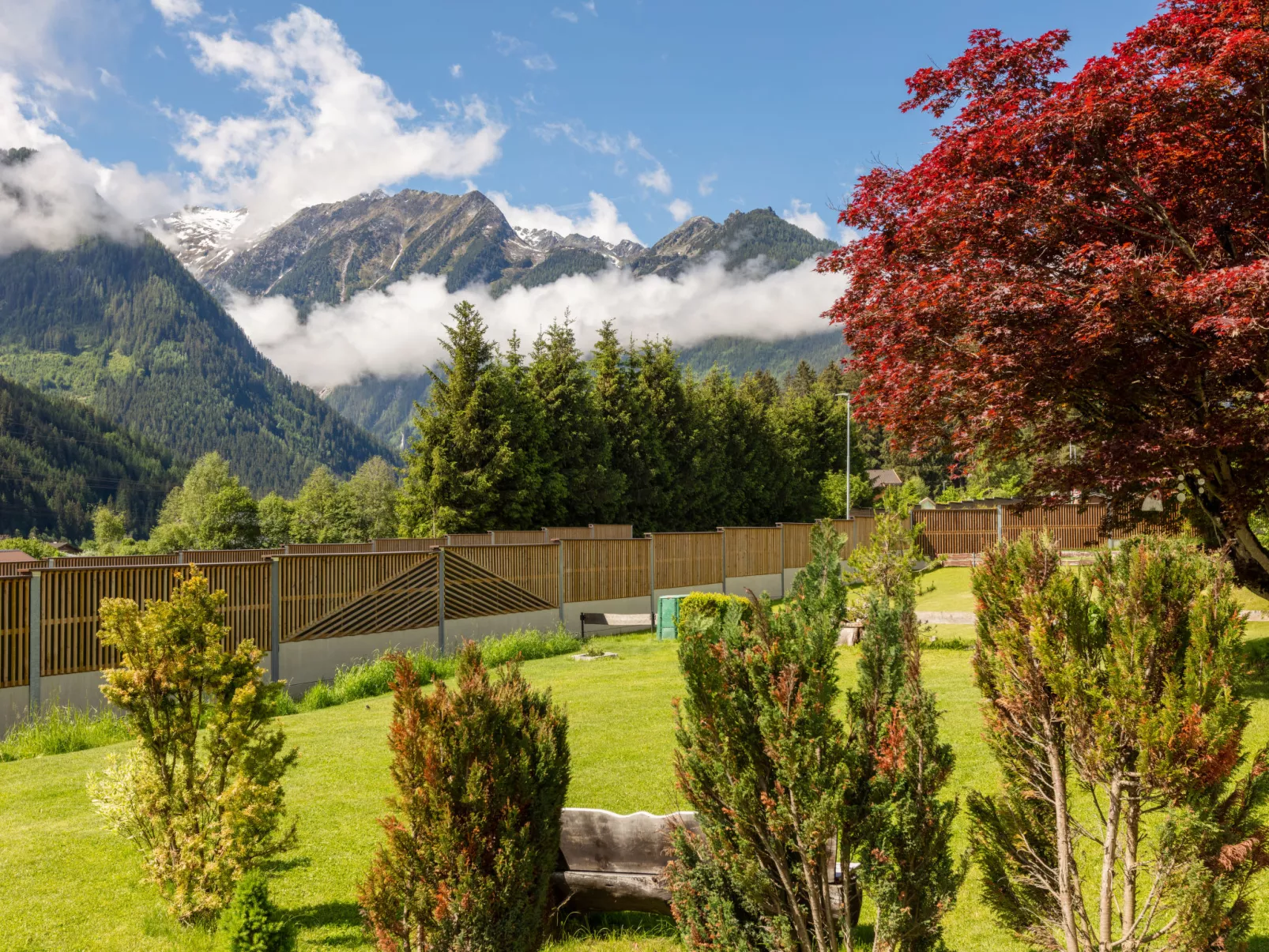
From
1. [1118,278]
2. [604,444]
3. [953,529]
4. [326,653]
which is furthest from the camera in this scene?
[604,444]

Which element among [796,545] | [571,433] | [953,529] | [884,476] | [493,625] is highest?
[884,476]

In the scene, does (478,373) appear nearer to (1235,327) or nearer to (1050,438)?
(1050,438)

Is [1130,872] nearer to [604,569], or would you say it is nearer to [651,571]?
[604,569]

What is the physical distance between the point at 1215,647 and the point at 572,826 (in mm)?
3271

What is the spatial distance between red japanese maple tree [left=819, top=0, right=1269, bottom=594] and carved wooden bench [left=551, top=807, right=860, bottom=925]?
625cm

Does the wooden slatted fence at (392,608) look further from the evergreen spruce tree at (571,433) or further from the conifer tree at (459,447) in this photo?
the evergreen spruce tree at (571,433)

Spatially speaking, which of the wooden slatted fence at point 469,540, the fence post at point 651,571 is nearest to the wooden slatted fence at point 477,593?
the fence post at point 651,571

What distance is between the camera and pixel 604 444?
127 ft

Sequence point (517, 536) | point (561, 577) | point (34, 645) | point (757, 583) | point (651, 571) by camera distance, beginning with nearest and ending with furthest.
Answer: point (34, 645) → point (561, 577) → point (651, 571) → point (757, 583) → point (517, 536)

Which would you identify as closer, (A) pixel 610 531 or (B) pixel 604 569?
(B) pixel 604 569

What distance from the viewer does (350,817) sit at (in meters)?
6.99

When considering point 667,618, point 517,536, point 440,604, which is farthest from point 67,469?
point 667,618

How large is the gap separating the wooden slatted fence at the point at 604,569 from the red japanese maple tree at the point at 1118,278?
1168cm

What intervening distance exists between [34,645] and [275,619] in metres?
3.62
